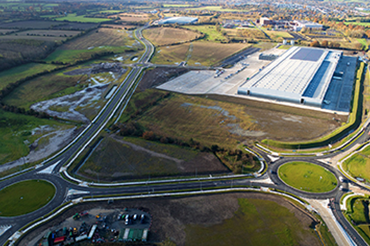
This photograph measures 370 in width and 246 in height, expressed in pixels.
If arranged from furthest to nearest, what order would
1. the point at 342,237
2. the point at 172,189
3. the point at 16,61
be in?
the point at 16,61, the point at 172,189, the point at 342,237

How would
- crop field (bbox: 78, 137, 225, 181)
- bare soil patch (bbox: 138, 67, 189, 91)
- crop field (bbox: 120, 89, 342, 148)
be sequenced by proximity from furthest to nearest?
bare soil patch (bbox: 138, 67, 189, 91)
crop field (bbox: 120, 89, 342, 148)
crop field (bbox: 78, 137, 225, 181)

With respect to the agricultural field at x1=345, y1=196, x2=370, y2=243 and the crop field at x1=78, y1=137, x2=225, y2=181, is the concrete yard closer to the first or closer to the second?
the crop field at x1=78, y1=137, x2=225, y2=181

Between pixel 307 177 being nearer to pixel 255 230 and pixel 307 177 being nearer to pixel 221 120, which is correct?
pixel 255 230

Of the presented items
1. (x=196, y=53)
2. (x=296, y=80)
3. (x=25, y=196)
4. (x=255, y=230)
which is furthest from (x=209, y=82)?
(x=25, y=196)

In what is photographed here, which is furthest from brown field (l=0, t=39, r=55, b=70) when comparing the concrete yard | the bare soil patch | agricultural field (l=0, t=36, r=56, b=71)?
the concrete yard

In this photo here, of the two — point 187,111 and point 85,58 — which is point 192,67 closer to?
point 187,111

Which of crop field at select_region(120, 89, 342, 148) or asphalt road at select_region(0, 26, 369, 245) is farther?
crop field at select_region(120, 89, 342, 148)

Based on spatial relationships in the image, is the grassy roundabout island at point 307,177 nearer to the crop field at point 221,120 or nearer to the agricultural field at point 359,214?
the agricultural field at point 359,214

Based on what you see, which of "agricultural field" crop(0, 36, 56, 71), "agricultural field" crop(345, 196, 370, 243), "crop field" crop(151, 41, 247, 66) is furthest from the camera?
"crop field" crop(151, 41, 247, 66)

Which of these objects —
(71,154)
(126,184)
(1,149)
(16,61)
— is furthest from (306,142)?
(16,61)
